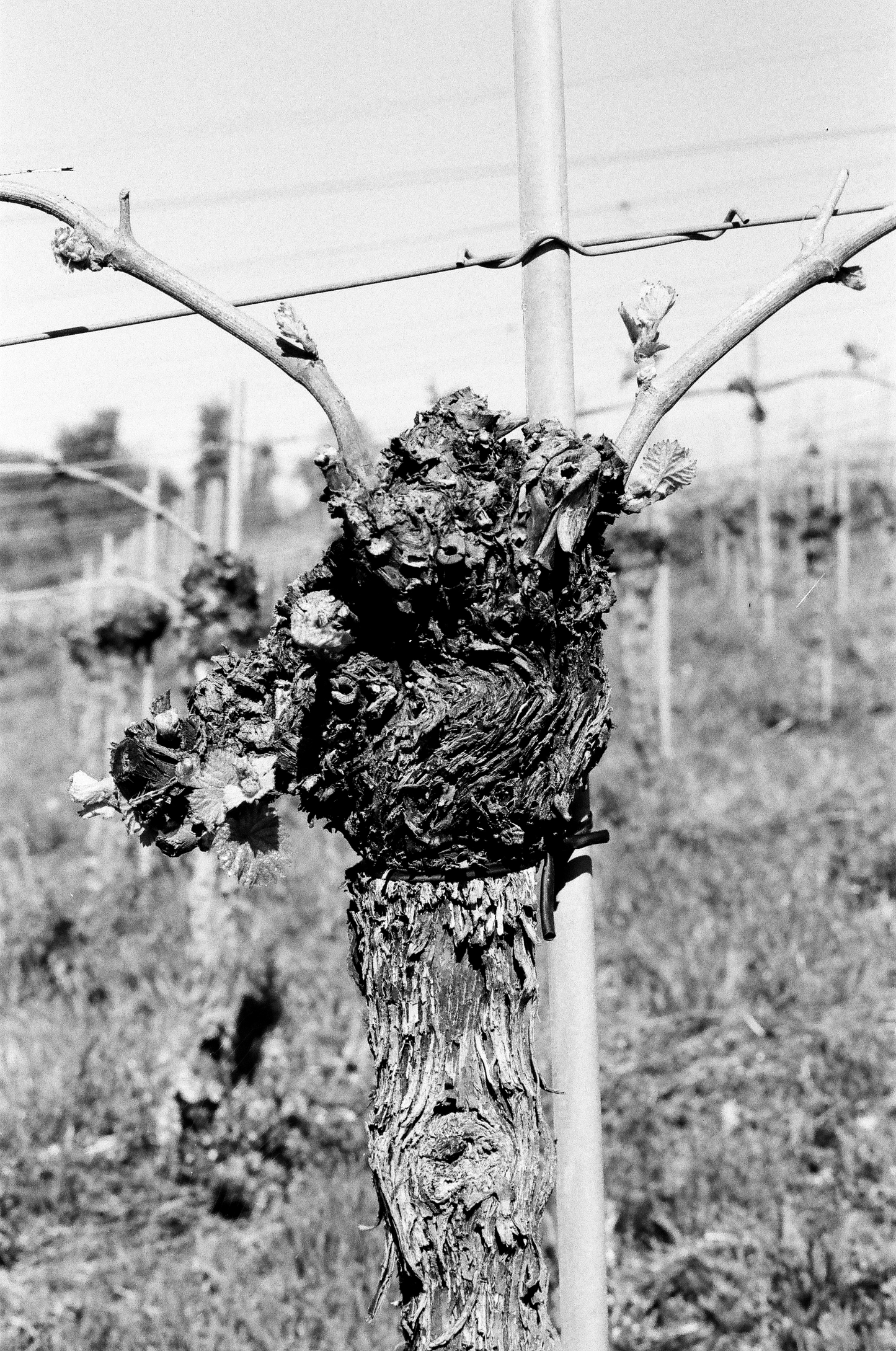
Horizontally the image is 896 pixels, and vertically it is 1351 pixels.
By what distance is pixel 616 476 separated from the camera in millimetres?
1496

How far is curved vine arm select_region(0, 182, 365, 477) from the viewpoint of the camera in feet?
4.83

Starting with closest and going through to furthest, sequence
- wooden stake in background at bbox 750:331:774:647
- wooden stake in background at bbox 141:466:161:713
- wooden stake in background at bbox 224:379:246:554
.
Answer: wooden stake in background at bbox 224:379:246:554 < wooden stake in background at bbox 141:466:161:713 < wooden stake in background at bbox 750:331:774:647

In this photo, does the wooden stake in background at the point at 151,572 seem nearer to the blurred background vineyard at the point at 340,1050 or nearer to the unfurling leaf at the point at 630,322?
the blurred background vineyard at the point at 340,1050

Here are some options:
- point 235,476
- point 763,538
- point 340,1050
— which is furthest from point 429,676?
point 763,538

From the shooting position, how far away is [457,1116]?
1.44 metres

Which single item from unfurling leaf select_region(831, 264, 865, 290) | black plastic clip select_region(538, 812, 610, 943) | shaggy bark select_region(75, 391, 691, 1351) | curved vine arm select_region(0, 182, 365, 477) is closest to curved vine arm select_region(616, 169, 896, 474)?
unfurling leaf select_region(831, 264, 865, 290)

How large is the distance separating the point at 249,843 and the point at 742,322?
988 millimetres

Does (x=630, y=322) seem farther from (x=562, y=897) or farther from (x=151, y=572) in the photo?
(x=151, y=572)

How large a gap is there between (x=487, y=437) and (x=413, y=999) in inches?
28.5

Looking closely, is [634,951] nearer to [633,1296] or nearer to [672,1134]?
[672,1134]

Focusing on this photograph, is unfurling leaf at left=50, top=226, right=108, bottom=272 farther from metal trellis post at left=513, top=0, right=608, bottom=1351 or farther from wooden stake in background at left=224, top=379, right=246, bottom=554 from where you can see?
wooden stake in background at left=224, top=379, right=246, bottom=554

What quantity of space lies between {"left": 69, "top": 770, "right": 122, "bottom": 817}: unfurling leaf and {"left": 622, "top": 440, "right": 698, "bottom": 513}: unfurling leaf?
80cm

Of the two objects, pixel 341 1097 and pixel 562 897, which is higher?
pixel 562 897

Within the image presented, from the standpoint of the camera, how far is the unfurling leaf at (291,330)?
143 centimetres
